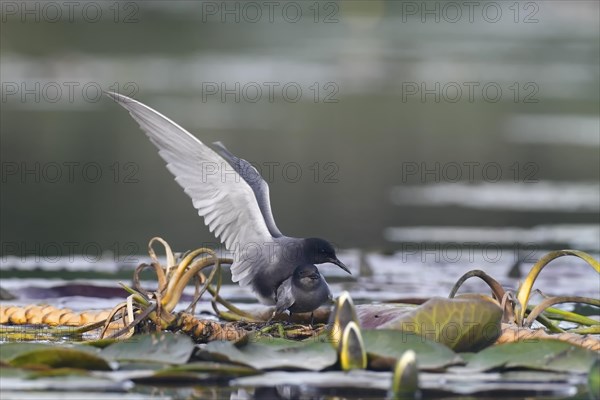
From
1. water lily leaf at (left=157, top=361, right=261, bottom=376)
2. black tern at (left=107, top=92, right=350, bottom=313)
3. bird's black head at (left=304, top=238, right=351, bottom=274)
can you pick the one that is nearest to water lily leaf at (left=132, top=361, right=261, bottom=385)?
water lily leaf at (left=157, top=361, right=261, bottom=376)

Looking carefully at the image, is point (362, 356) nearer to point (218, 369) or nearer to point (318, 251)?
point (218, 369)

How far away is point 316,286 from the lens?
20.8ft

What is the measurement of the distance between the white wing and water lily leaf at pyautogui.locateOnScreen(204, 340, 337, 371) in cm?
155

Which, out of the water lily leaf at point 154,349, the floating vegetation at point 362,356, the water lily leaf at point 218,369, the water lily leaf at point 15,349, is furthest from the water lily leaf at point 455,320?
the water lily leaf at point 15,349

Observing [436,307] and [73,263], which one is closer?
[436,307]

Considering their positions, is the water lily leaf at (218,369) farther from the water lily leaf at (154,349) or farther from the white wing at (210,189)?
the white wing at (210,189)

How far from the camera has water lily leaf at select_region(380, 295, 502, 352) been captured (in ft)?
17.4

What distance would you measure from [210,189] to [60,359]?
6.59 feet

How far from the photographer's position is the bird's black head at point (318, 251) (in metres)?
6.77

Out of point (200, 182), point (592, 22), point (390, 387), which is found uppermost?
point (592, 22)

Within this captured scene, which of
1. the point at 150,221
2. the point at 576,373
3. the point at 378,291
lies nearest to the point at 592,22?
the point at 150,221

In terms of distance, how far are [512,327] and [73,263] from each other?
417 centimetres

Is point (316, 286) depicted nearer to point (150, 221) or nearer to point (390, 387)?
point (390, 387)

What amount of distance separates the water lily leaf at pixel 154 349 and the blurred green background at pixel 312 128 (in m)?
4.76
